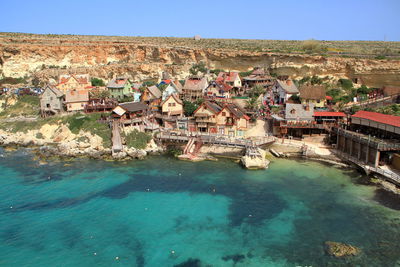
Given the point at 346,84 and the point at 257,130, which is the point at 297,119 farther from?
the point at 346,84

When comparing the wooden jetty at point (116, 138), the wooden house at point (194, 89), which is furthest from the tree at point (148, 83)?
the wooden jetty at point (116, 138)

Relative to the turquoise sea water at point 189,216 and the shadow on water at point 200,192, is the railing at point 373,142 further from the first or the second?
the shadow on water at point 200,192

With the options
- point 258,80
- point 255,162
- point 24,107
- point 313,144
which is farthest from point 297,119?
point 24,107

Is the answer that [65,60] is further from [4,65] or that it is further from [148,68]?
[148,68]

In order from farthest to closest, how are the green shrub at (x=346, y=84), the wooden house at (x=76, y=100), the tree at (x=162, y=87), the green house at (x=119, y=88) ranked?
the green house at (x=119, y=88) < the tree at (x=162, y=87) < the green shrub at (x=346, y=84) < the wooden house at (x=76, y=100)

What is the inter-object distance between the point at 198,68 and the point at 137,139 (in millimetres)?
41342

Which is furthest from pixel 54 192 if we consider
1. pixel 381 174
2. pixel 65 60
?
pixel 65 60

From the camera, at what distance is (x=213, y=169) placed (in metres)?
43.5

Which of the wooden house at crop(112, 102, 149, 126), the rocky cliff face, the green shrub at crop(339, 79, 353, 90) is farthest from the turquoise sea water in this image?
the rocky cliff face

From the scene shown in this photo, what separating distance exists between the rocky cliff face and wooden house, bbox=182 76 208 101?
1859 cm

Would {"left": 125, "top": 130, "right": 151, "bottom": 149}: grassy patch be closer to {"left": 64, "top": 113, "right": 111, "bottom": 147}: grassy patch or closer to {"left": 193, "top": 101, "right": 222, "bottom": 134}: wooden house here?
{"left": 64, "top": 113, "right": 111, "bottom": 147}: grassy patch

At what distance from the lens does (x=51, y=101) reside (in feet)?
201

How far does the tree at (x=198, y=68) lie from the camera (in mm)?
85756

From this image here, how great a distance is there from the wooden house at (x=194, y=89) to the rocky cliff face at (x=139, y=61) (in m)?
18.6
